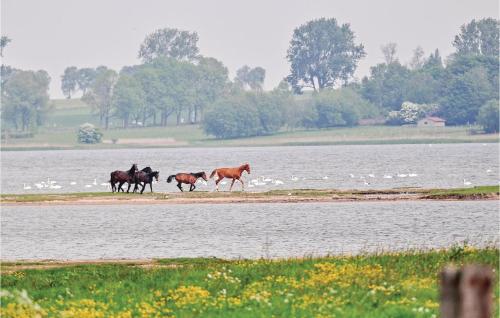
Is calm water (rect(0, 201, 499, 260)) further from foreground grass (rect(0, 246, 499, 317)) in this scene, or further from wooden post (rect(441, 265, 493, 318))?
Result: wooden post (rect(441, 265, 493, 318))

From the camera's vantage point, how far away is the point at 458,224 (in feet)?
171

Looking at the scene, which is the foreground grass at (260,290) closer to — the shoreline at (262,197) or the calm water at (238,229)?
the calm water at (238,229)

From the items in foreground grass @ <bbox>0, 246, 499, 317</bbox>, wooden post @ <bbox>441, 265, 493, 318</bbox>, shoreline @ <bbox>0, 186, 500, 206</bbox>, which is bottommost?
shoreline @ <bbox>0, 186, 500, 206</bbox>

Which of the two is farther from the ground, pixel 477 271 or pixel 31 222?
pixel 477 271

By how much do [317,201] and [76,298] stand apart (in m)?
45.6

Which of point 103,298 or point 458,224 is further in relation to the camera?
point 458,224

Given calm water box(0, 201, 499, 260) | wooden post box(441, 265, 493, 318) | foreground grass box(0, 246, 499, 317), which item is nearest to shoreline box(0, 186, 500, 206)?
calm water box(0, 201, 499, 260)

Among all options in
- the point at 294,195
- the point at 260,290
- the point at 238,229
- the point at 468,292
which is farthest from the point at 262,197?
the point at 468,292

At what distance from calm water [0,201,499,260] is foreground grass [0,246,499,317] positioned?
1078cm

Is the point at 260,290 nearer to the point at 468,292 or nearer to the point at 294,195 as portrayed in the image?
the point at 468,292

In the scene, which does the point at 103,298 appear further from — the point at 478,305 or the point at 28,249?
the point at 28,249

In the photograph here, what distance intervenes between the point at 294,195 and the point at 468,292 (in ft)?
203

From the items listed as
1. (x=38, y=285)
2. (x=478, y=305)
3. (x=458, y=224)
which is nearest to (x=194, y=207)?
(x=458, y=224)

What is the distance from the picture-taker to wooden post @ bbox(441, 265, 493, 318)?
8.73 meters
